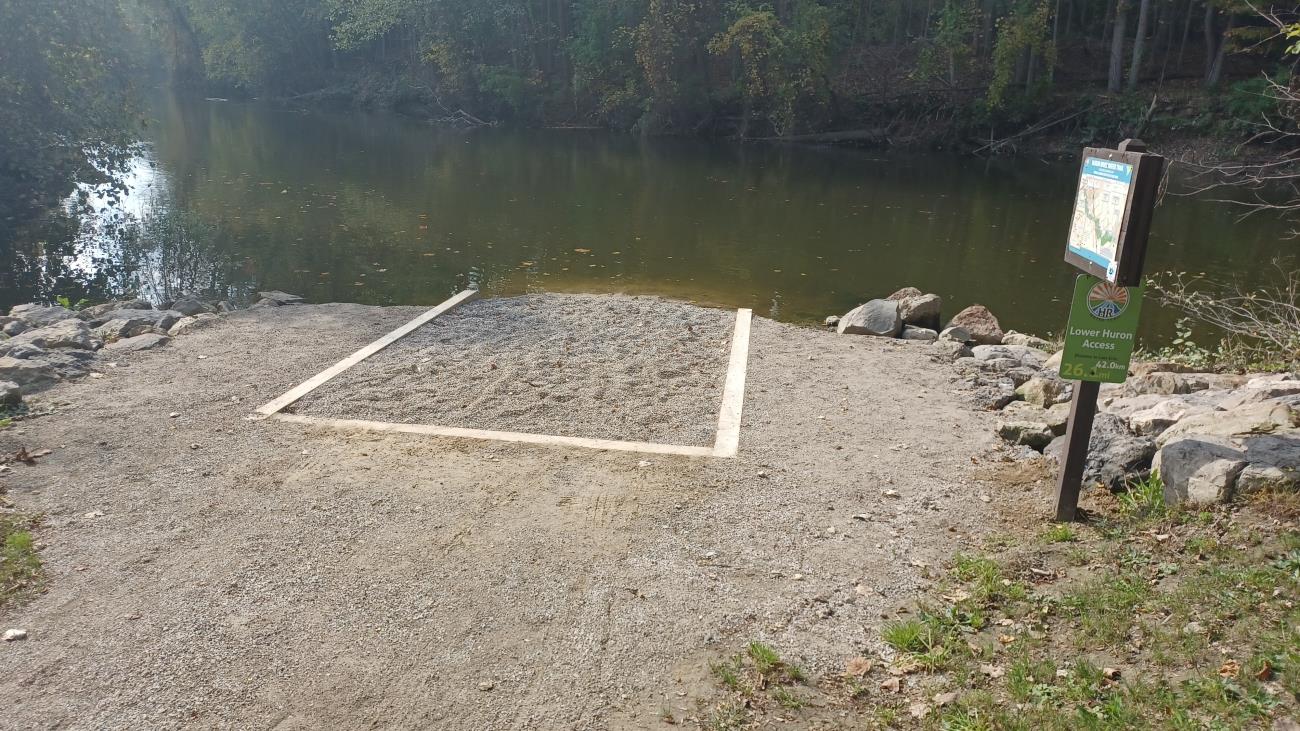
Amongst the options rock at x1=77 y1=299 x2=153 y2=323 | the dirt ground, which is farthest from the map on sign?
rock at x1=77 y1=299 x2=153 y2=323

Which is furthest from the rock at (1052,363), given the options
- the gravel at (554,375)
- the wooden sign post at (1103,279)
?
the wooden sign post at (1103,279)

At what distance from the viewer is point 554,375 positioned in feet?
27.6

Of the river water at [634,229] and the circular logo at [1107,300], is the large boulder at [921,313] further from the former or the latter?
the circular logo at [1107,300]

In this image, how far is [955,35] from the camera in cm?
3491

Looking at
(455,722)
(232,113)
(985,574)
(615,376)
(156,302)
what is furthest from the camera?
(232,113)

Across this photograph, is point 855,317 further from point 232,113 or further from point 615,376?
point 232,113

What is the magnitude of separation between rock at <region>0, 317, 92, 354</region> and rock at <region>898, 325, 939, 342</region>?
8.69m

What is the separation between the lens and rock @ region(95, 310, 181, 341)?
1000cm

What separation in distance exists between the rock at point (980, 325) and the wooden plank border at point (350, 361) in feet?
19.8

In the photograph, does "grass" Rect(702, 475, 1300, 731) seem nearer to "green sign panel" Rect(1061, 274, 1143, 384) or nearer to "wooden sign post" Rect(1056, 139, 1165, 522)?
"wooden sign post" Rect(1056, 139, 1165, 522)

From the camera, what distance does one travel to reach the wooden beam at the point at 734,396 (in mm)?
6680

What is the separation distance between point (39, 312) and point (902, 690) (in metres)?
11.2

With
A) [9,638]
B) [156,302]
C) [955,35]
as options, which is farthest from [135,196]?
[955,35]

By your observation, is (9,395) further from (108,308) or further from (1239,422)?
(1239,422)
